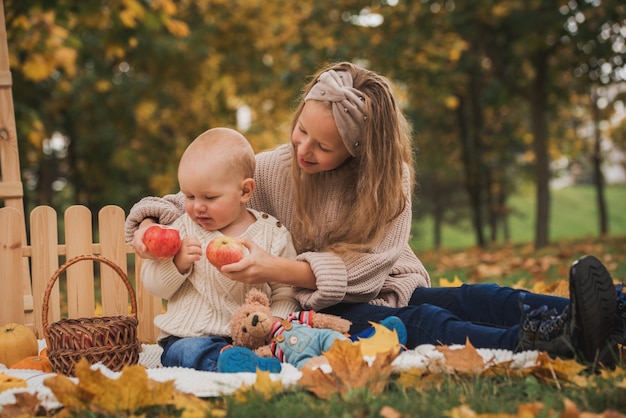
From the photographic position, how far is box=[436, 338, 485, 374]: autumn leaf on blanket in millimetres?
2438

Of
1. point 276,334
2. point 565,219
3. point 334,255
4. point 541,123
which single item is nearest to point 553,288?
point 334,255

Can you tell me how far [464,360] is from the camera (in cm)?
247

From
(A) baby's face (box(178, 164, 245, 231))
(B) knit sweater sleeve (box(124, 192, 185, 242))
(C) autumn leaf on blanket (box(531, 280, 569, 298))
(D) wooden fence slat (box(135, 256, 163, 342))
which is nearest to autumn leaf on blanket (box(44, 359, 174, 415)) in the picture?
(A) baby's face (box(178, 164, 245, 231))

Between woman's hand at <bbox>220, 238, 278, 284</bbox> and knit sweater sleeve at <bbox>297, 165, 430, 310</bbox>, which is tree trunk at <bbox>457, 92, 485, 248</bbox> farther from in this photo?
woman's hand at <bbox>220, 238, 278, 284</bbox>

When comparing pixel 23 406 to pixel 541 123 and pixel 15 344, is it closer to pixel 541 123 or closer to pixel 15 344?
pixel 15 344

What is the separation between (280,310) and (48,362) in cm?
97

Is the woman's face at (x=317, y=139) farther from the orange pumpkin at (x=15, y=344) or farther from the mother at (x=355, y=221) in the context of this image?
the orange pumpkin at (x=15, y=344)

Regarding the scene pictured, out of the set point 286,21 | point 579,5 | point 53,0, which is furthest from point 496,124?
point 53,0

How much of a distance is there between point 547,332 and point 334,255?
97 cm

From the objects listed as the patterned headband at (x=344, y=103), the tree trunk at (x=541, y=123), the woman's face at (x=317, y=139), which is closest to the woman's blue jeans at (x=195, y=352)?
the woman's face at (x=317, y=139)

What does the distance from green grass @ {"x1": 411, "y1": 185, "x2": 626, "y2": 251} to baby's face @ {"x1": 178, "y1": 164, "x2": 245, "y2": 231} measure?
19794mm

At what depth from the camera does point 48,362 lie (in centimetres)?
304

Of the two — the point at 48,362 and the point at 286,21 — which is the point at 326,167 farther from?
the point at 286,21

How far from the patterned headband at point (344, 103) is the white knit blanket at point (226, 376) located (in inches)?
37.2
